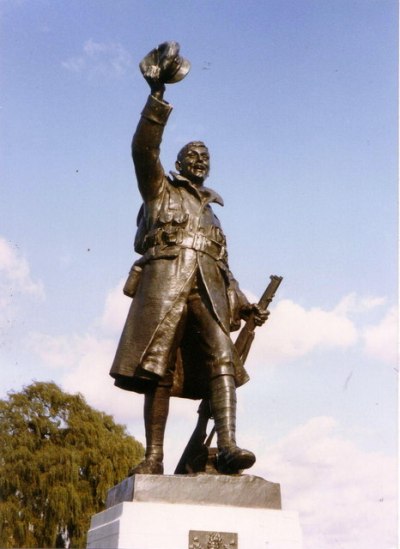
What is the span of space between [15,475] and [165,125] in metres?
22.4

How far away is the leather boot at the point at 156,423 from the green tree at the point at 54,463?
20180 mm

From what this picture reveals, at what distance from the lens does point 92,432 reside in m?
28.9

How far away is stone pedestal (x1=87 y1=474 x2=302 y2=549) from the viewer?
5227mm

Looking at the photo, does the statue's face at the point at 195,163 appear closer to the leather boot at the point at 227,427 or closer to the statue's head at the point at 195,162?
the statue's head at the point at 195,162

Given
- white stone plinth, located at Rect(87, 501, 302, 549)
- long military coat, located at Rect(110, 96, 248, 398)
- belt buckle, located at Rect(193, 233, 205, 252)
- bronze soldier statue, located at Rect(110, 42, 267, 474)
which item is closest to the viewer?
white stone plinth, located at Rect(87, 501, 302, 549)

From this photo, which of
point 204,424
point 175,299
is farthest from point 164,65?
point 204,424

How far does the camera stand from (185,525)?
5.30 metres

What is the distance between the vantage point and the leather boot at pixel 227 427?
5.66 metres

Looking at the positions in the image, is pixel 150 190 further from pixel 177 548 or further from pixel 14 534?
pixel 14 534

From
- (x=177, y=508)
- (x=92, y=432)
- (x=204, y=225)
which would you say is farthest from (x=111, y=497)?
(x=92, y=432)

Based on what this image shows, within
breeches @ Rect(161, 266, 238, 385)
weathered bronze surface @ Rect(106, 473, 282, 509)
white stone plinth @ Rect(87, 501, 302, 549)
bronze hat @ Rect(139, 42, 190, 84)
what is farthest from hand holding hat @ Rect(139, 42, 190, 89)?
white stone plinth @ Rect(87, 501, 302, 549)

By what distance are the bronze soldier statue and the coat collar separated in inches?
0.4

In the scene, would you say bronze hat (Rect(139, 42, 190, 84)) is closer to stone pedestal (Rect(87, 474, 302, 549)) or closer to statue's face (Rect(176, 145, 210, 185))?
statue's face (Rect(176, 145, 210, 185))

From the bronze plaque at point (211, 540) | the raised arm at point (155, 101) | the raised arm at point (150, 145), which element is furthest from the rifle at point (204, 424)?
the raised arm at point (155, 101)
